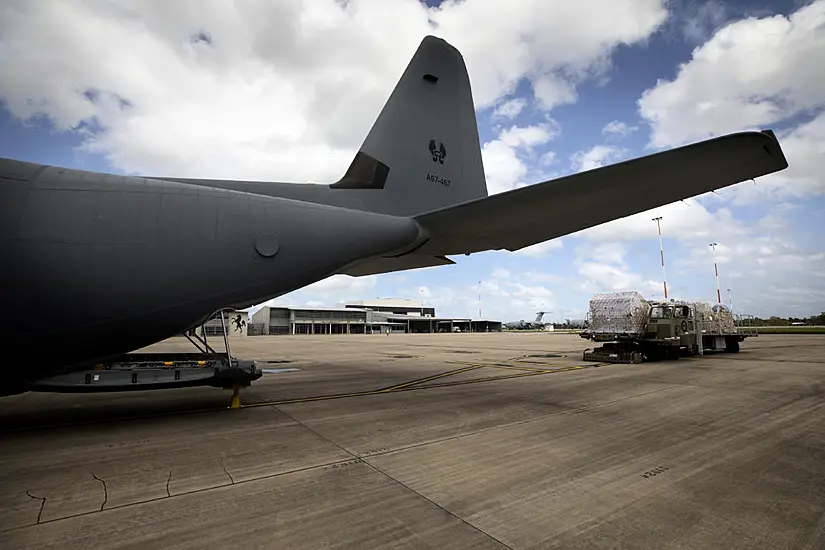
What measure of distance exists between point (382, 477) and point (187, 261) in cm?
353

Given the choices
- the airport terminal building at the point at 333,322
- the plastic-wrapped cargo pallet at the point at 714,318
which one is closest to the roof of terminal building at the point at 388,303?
the airport terminal building at the point at 333,322

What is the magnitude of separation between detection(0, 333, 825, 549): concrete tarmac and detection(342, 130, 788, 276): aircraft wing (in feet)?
9.82

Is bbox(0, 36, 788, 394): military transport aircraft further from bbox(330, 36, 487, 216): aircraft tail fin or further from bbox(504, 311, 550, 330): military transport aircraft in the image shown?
bbox(504, 311, 550, 330): military transport aircraft

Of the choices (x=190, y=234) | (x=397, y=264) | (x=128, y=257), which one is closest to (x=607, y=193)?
(x=190, y=234)

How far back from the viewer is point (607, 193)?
18.2 feet

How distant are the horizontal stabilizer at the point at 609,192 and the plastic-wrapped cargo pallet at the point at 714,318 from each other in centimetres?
1538

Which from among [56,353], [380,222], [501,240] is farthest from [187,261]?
[501,240]

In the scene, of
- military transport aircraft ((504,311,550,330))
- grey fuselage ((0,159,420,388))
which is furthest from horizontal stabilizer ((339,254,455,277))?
military transport aircraft ((504,311,550,330))

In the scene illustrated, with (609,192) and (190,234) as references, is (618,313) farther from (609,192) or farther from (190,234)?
(190,234)

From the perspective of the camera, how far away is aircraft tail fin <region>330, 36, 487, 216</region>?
758 cm

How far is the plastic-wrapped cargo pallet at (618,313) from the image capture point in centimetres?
1541

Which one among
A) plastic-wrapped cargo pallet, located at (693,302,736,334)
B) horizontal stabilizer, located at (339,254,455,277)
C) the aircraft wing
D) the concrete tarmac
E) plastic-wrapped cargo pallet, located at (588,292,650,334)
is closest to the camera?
the concrete tarmac

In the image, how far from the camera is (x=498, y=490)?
11.6 feet

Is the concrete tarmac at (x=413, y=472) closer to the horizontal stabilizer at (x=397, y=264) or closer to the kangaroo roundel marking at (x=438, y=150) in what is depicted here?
the horizontal stabilizer at (x=397, y=264)
